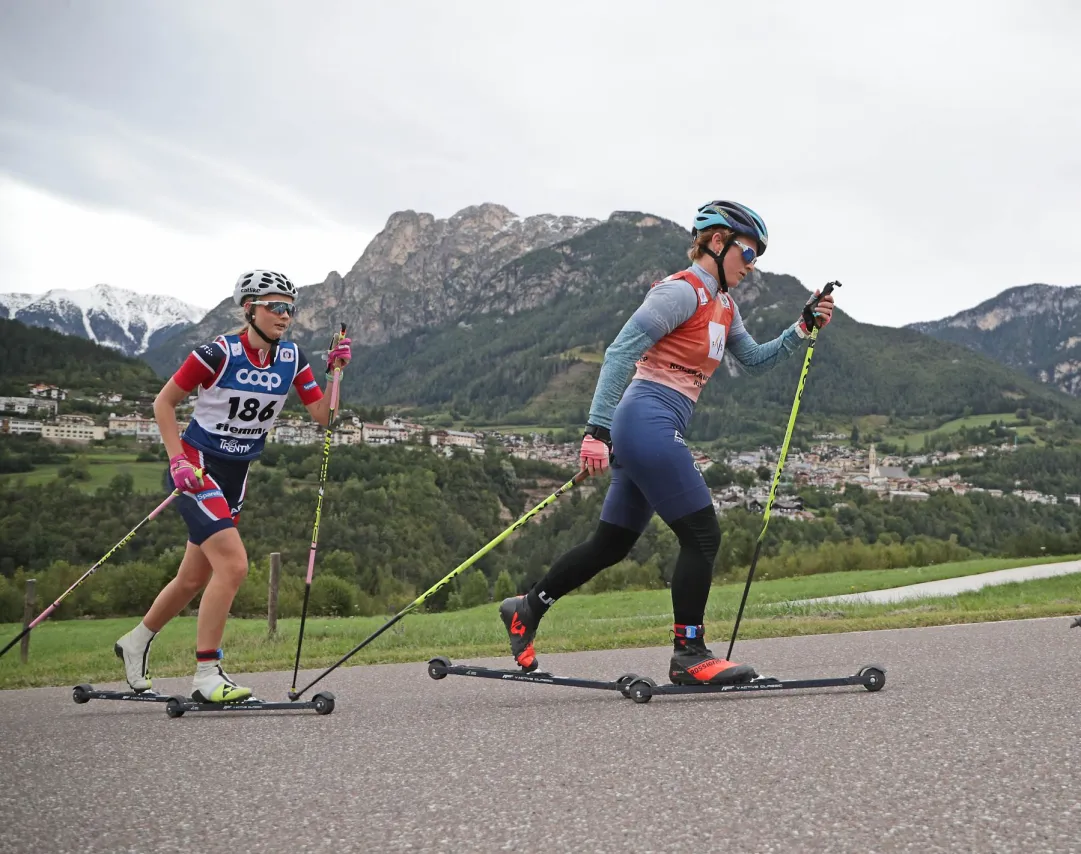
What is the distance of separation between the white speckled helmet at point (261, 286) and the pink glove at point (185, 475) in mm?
977

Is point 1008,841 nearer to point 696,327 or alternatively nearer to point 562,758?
point 562,758

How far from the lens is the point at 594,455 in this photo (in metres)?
4.28

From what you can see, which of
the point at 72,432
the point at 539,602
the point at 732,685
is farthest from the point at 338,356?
the point at 72,432

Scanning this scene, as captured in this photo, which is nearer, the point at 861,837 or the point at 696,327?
the point at 861,837

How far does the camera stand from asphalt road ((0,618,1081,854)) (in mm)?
2293

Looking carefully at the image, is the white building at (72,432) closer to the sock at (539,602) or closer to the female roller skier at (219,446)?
the female roller skier at (219,446)

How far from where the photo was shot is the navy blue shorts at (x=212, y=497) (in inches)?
190

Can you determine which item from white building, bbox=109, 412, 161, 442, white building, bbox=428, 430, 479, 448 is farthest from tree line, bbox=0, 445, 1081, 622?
white building, bbox=109, 412, 161, 442

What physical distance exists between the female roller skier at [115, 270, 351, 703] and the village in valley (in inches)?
2913

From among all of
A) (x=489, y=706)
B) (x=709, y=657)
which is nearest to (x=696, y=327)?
(x=709, y=657)

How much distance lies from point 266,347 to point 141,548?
6234 cm

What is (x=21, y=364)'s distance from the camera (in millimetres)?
131125

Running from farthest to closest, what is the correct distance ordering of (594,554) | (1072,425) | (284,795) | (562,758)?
(1072,425) < (594,554) < (562,758) < (284,795)

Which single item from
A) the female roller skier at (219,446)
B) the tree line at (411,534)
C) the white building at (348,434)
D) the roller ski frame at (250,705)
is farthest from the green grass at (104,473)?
the roller ski frame at (250,705)
